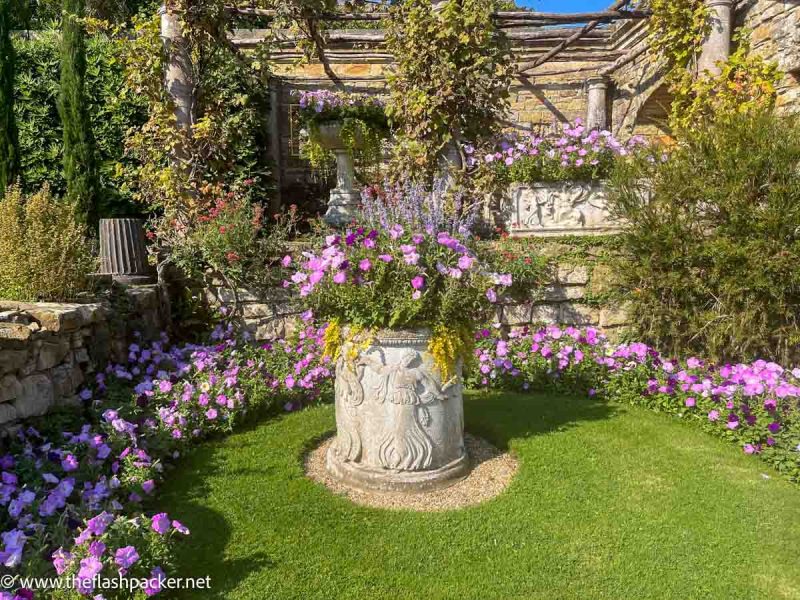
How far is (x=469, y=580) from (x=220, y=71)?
22.7 ft

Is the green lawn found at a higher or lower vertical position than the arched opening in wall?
lower

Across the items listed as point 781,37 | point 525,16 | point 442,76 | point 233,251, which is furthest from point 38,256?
point 781,37

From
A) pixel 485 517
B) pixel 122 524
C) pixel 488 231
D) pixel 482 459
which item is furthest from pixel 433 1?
pixel 122 524

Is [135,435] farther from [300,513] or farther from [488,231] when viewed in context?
[488,231]

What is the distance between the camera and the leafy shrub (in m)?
3.84

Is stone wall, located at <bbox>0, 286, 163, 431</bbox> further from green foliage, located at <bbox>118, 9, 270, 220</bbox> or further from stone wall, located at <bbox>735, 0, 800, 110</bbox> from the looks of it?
stone wall, located at <bbox>735, 0, 800, 110</bbox>

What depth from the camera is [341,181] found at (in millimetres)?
7695

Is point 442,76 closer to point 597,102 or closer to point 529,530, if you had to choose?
point 529,530

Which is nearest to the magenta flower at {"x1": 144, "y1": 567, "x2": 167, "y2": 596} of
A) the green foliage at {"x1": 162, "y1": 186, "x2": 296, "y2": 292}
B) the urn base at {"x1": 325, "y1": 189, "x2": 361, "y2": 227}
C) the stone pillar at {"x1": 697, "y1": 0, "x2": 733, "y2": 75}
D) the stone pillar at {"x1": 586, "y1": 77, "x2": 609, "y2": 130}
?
the green foliage at {"x1": 162, "y1": 186, "x2": 296, "y2": 292}

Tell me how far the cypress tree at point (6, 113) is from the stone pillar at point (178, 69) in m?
2.67

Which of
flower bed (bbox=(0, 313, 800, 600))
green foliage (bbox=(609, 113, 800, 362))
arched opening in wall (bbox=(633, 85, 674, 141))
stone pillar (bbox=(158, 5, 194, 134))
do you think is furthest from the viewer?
arched opening in wall (bbox=(633, 85, 674, 141))

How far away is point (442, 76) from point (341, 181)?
6.49ft

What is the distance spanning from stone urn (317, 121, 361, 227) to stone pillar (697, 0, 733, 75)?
4.42m

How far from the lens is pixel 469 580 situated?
2.40 meters
